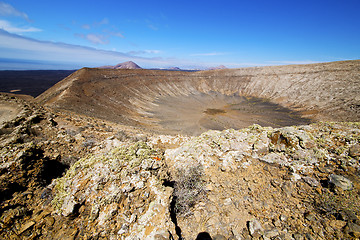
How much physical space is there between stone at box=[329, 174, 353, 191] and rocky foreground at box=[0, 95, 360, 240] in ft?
0.06

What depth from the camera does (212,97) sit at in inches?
1970

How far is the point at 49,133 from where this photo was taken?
26.6ft

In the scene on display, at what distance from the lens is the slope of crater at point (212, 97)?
27281 millimetres

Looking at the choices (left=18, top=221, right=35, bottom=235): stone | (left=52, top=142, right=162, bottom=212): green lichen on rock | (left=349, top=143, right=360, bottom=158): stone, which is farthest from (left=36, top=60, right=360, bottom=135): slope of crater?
(left=349, top=143, right=360, bottom=158): stone

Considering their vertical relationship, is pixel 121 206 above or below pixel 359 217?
below

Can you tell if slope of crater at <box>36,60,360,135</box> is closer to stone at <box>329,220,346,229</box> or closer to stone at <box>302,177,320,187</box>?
stone at <box>302,177,320,187</box>

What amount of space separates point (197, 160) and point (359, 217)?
4.25m

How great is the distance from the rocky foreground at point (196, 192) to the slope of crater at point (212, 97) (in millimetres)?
18055

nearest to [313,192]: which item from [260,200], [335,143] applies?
[260,200]

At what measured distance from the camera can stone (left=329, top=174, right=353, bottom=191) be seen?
3.74m

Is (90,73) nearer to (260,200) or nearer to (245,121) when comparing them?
(245,121)

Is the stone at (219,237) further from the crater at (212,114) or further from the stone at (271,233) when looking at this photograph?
the crater at (212,114)

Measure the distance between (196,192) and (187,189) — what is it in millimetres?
296

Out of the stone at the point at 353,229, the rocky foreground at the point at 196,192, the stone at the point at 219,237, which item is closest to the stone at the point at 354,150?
the rocky foreground at the point at 196,192
